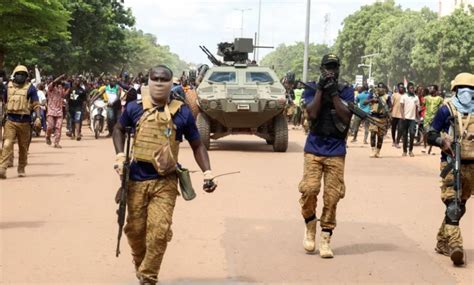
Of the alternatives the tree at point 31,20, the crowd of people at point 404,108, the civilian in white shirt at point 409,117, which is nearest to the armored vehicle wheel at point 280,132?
the crowd of people at point 404,108

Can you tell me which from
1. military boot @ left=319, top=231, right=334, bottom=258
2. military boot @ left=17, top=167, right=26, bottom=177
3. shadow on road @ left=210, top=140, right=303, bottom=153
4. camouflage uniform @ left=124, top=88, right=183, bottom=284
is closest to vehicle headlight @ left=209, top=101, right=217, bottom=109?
shadow on road @ left=210, top=140, right=303, bottom=153

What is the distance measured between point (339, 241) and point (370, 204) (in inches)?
104

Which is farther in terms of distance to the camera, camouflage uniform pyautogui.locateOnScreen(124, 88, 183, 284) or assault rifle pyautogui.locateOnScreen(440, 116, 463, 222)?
assault rifle pyautogui.locateOnScreen(440, 116, 463, 222)

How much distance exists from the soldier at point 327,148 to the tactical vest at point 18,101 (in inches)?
231

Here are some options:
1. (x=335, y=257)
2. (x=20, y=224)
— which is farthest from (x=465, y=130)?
(x=20, y=224)

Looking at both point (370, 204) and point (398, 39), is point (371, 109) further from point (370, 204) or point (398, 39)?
point (398, 39)

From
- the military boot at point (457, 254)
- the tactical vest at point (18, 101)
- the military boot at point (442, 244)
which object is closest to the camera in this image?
the military boot at point (457, 254)

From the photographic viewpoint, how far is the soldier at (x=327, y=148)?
720 cm

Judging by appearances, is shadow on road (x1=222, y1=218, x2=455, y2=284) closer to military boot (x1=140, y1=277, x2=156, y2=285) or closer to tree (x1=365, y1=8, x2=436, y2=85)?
military boot (x1=140, y1=277, x2=156, y2=285)

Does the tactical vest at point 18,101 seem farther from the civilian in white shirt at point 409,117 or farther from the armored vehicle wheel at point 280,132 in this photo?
the civilian in white shirt at point 409,117

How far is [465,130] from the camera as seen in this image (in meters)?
7.26

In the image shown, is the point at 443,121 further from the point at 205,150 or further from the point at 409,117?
the point at 409,117

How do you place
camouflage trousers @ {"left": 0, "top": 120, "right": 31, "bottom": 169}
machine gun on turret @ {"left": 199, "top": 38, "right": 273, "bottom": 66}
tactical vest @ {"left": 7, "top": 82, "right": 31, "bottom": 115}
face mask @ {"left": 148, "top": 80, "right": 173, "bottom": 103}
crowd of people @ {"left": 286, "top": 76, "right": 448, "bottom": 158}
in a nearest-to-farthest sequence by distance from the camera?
face mask @ {"left": 148, "top": 80, "right": 173, "bottom": 103}, tactical vest @ {"left": 7, "top": 82, "right": 31, "bottom": 115}, camouflage trousers @ {"left": 0, "top": 120, "right": 31, "bottom": 169}, crowd of people @ {"left": 286, "top": 76, "right": 448, "bottom": 158}, machine gun on turret @ {"left": 199, "top": 38, "right": 273, "bottom": 66}

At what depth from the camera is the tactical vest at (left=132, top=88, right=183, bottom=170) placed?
18.1 ft
